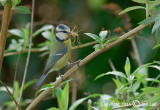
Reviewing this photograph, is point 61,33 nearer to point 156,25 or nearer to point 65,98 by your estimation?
point 65,98

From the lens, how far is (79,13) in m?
2.10

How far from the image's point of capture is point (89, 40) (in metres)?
1.95

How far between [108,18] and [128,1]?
6.5 inches

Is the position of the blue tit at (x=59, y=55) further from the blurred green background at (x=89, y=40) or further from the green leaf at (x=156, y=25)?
the green leaf at (x=156, y=25)

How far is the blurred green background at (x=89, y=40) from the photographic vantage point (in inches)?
73.0

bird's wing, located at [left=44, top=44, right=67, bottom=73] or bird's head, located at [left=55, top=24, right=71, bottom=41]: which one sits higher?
bird's head, located at [left=55, top=24, right=71, bottom=41]

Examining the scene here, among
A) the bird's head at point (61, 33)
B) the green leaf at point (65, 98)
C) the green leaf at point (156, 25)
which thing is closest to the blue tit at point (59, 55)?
the bird's head at point (61, 33)

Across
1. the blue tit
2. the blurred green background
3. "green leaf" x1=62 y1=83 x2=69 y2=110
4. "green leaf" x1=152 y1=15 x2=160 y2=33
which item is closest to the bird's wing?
the blue tit

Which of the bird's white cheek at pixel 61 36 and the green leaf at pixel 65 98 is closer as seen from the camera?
the green leaf at pixel 65 98

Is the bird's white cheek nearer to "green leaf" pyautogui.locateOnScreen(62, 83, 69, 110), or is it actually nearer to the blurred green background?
the blurred green background

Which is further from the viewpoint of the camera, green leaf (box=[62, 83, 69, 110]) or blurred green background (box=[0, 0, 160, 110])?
blurred green background (box=[0, 0, 160, 110])

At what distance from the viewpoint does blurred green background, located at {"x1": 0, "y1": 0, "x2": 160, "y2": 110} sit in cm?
185

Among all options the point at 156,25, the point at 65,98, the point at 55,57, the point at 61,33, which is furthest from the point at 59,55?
the point at 156,25

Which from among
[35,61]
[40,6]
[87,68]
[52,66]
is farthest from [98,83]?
[40,6]
